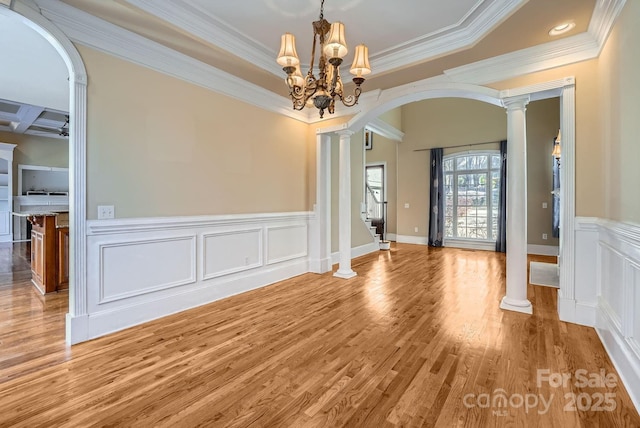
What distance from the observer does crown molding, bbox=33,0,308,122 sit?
2449 millimetres

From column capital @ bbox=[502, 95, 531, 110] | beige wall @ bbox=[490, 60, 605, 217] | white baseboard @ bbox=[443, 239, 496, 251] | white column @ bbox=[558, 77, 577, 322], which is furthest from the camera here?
white baseboard @ bbox=[443, 239, 496, 251]

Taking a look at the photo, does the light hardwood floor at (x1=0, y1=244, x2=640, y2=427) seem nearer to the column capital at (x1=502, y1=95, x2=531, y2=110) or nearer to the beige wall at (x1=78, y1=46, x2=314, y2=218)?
the beige wall at (x1=78, y1=46, x2=314, y2=218)

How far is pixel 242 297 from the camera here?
3809 millimetres

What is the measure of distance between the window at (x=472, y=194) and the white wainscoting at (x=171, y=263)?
218 inches

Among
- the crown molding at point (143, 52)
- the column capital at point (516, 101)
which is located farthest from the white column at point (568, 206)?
the crown molding at point (143, 52)

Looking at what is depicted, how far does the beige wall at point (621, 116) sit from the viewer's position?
196 cm

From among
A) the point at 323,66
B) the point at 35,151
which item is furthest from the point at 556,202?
the point at 35,151

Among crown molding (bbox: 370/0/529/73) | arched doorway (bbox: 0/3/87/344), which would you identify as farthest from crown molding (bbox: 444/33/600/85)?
arched doorway (bbox: 0/3/87/344)

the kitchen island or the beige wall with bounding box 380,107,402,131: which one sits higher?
the beige wall with bounding box 380,107,402,131

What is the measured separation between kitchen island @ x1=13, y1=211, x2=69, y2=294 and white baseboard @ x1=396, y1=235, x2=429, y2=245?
768 cm

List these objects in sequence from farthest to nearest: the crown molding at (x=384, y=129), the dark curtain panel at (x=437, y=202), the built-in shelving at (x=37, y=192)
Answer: the built-in shelving at (x=37, y=192) < the dark curtain panel at (x=437, y=202) < the crown molding at (x=384, y=129)

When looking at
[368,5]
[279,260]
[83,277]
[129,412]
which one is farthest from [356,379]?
[368,5]

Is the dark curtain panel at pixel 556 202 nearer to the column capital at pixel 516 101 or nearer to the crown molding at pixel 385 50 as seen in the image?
the column capital at pixel 516 101

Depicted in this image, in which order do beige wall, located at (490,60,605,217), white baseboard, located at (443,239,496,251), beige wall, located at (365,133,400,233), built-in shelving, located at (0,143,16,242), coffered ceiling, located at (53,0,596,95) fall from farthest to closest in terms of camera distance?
beige wall, located at (365,133,400,233) < built-in shelving, located at (0,143,16,242) < white baseboard, located at (443,239,496,251) < beige wall, located at (490,60,605,217) < coffered ceiling, located at (53,0,596,95)
